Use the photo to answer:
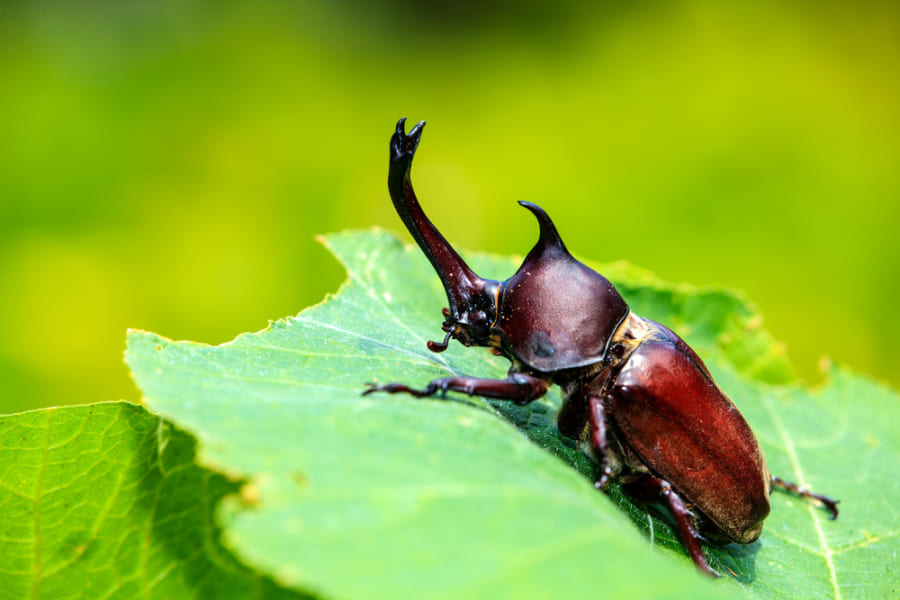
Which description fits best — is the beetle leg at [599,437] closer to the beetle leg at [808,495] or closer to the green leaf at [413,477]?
the green leaf at [413,477]

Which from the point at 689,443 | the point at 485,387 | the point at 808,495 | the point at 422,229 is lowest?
the point at 808,495

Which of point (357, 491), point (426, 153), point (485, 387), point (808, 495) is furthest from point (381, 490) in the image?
point (426, 153)

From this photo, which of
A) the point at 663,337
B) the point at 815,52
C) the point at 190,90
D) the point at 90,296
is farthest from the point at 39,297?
the point at 815,52

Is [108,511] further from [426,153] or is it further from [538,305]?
[426,153]

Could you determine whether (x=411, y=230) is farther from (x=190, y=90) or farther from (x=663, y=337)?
(x=190, y=90)

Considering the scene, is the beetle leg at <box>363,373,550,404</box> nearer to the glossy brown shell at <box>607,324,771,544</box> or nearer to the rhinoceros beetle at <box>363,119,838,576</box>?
the rhinoceros beetle at <box>363,119,838,576</box>
